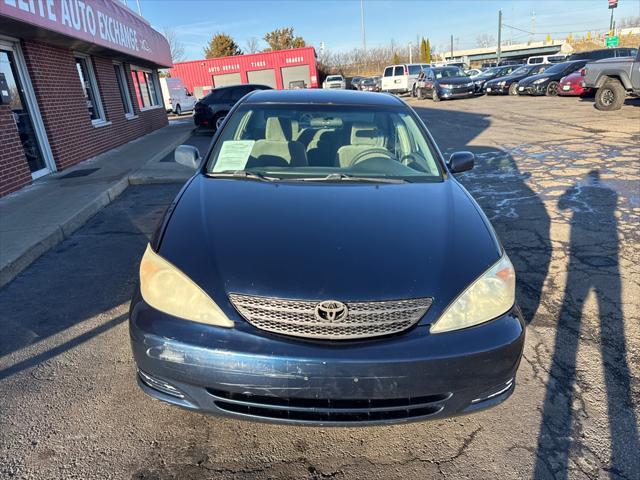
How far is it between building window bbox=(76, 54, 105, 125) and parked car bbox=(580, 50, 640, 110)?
551 inches

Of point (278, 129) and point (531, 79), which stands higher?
point (278, 129)

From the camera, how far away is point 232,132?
3.40m

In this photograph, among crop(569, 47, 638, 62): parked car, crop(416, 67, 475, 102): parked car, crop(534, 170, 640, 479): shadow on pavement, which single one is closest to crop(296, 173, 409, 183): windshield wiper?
crop(534, 170, 640, 479): shadow on pavement

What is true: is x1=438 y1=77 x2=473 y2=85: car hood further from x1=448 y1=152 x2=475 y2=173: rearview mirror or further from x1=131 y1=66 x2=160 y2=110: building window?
x1=448 y1=152 x2=475 y2=173: rearview mirror

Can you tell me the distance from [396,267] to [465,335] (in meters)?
0.41

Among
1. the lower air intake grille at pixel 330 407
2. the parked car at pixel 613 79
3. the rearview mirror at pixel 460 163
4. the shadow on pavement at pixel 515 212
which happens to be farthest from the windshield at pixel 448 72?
the lower air intake grille at pixel 330 407

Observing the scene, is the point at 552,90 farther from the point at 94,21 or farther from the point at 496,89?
the point at 94,21

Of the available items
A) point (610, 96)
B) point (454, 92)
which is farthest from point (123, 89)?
point (454, 92)

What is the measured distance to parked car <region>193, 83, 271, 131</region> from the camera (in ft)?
47.2

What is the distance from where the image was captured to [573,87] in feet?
56.7

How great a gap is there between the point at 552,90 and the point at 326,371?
21886 millimetres

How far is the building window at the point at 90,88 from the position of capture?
10172 millimetres

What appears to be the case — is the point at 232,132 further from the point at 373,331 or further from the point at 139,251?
the point at 373,331

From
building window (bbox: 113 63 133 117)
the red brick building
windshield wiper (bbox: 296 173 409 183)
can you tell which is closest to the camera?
windshield wiper (bbox: 296 173 409 183)
